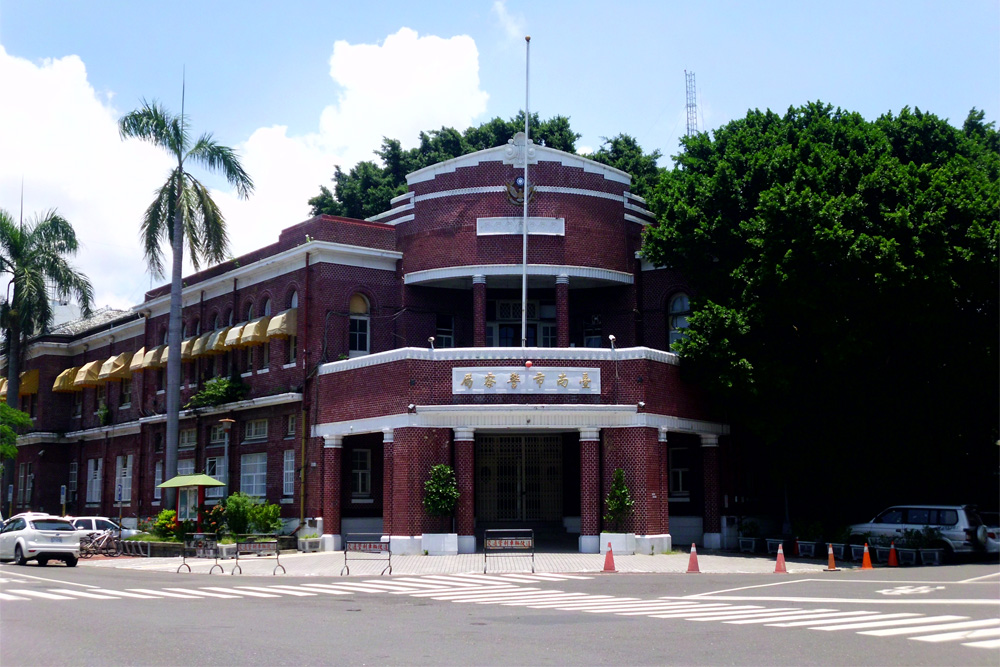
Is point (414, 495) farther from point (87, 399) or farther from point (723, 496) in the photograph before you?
point (87, 399)

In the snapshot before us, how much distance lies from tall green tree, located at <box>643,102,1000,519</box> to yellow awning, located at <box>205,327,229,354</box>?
1728 centimetres

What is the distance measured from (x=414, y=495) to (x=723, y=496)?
10588mm

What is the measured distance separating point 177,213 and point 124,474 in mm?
16079

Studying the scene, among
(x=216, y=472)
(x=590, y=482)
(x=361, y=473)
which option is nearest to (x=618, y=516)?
(x=590, y=482)

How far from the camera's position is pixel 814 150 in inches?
1244

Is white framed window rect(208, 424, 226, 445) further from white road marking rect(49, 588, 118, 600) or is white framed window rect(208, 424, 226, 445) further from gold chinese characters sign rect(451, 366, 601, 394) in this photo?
white road marking rect(49, 588, 118, 600)

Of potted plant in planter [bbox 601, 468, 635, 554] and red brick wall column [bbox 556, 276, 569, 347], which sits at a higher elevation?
red brick wall column [bbox 556, 276, 569, 347]

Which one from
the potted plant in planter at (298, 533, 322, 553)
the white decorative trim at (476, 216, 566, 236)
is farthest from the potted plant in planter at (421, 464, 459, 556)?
the white decorative trim at (476, 216, 566, 236)

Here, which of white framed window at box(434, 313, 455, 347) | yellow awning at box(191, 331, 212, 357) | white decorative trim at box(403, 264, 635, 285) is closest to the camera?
white decorative trim at box(403, 264, 635, 285)

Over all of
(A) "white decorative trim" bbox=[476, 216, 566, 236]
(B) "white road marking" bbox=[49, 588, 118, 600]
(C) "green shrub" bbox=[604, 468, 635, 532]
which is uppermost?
(A) "white decorative trim" bbox=[476, 216, 566, 236]

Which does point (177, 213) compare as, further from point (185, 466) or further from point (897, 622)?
point (897, 622)

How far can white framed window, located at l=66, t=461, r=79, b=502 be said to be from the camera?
54.5 metres

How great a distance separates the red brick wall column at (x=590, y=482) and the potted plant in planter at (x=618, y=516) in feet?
1.09

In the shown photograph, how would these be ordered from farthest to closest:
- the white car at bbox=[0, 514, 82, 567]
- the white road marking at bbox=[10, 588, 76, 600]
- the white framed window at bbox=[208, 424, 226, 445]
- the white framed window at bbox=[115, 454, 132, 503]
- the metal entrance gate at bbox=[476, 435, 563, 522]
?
the white framed window at bbox=[115, 454, 132, 503], the white framed window at bbox=[208, 424, 226, 445], the metal entrance gate at bbox=[476, 435, 563, 522], the white car at bbox=[0, 514, 82, 567], the white road marking at bbox=[10, 588, 76, 600]
